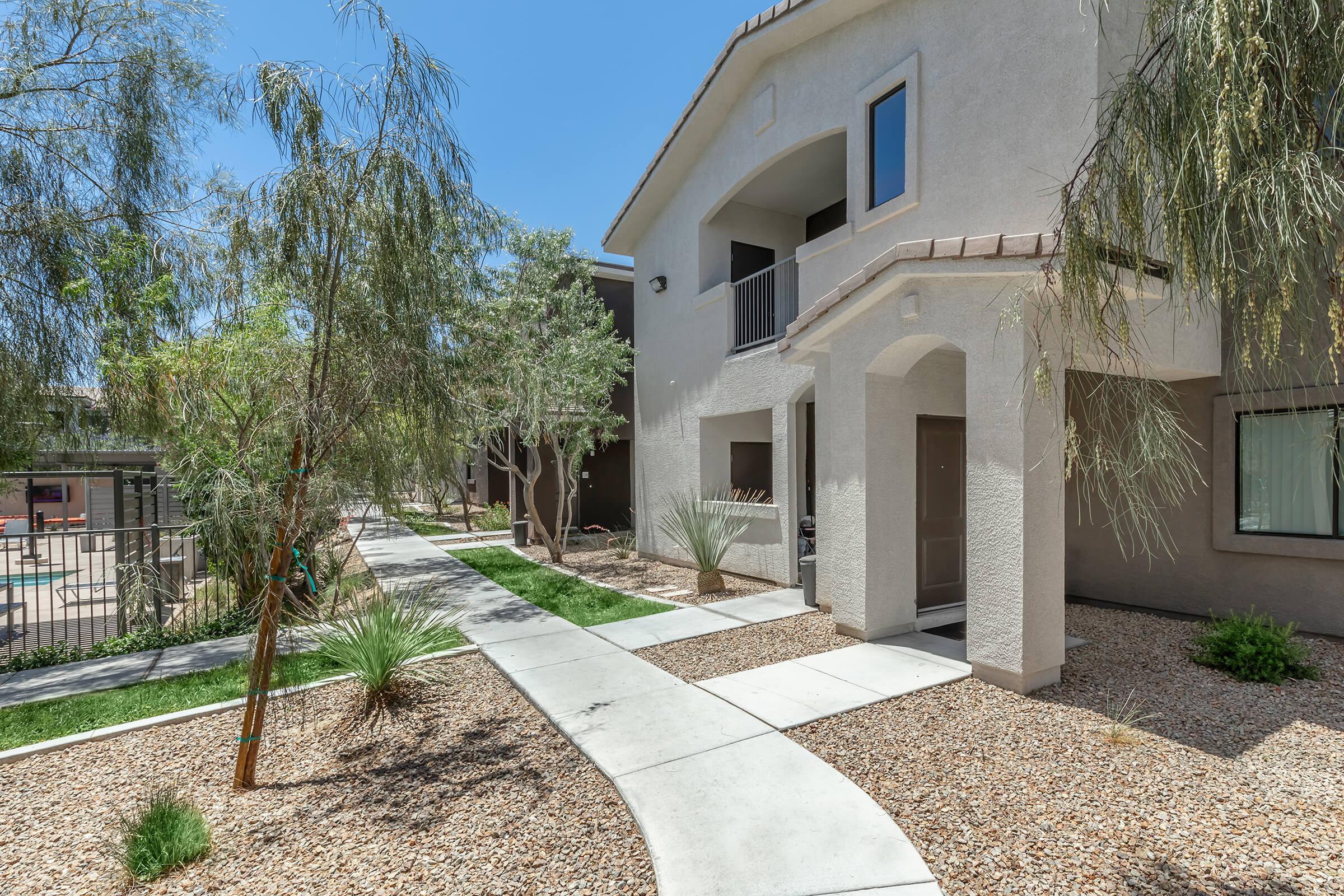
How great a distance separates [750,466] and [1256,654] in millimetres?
7807

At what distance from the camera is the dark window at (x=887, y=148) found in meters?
7.92

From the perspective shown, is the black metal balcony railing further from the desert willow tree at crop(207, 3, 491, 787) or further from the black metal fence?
the black metal fence

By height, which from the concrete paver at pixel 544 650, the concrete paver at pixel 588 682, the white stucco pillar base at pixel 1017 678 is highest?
the white stucco pillar base at pixel 1017 678

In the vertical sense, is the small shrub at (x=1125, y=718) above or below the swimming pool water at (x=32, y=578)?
above

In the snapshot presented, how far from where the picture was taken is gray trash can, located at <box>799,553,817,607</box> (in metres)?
8.72

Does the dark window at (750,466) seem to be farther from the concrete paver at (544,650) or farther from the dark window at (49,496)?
the dark window at (49,496)

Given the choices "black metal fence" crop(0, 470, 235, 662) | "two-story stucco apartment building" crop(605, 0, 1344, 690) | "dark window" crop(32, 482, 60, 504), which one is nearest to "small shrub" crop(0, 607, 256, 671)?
"black metal fence" crop(0, 470, 235, 662)

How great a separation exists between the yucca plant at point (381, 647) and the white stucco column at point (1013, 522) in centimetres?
528

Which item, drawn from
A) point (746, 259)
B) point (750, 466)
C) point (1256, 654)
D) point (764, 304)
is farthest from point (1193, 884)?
point (746, 259)

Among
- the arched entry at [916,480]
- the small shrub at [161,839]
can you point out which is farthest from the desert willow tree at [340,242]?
the arched entry at [916,480]

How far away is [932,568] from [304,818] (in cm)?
708

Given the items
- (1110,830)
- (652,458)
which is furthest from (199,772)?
(652,458)

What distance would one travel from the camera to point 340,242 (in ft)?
13.9

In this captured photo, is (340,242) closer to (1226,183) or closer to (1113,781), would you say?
(1226,183)
